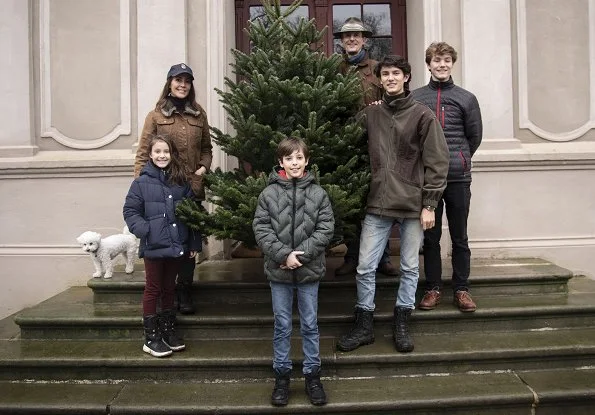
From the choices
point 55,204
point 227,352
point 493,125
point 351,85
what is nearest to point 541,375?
point 227,352

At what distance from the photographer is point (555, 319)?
13.3ft

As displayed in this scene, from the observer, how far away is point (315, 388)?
3.18 metres

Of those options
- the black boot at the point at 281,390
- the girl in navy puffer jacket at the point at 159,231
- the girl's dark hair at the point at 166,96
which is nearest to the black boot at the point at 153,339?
the girl in navy puffer jacket at the point at 159,231

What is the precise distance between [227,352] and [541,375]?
7.25ft

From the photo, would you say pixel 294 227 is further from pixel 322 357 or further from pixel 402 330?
pixel 402 330

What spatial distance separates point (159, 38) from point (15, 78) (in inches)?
64.1

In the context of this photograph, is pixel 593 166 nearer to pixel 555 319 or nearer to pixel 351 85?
pixel 555 319

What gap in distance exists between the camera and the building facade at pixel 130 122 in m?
5.47

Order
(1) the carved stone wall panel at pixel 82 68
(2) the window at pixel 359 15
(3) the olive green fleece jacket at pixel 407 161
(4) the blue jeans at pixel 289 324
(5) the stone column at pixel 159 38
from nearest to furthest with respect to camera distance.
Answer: (4) the blue jeans at pixel 289 324 < (3) the olive green fleece jacket at pixel 407 161 < (5) the stone column at pixel 159 38 < (1) the carved stone wall panel at pixel 82 68 < (2) the window at pixel 359 15

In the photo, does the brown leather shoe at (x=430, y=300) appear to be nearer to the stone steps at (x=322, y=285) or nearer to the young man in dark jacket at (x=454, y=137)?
the young man in dark jacket at (x=454, y=137)

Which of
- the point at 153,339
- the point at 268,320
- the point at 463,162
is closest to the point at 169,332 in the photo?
the point at 153,339

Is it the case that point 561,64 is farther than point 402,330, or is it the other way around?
point 561,64

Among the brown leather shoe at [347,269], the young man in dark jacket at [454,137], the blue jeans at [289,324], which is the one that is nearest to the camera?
the blue jeans at [289,324]

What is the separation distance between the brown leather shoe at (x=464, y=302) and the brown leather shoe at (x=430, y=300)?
158 mm
